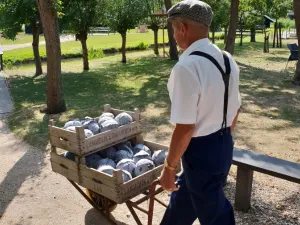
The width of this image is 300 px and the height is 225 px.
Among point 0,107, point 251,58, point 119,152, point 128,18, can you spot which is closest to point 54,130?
point 119,152

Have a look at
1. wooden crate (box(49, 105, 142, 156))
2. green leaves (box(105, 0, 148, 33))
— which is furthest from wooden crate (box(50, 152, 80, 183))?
green leaves (box(105, 0, 148, 33))

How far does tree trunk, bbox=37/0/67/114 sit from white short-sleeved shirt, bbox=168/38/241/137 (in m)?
6.25

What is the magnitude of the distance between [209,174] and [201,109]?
469mm

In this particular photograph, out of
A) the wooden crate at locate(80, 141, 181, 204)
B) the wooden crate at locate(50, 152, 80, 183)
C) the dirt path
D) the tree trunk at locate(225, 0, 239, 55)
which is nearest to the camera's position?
the wooden crate at locate(80, 141, 181, 204)

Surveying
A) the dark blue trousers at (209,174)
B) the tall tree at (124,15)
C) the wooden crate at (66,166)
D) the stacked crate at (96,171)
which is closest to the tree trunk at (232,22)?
the tall tree at (124,15)

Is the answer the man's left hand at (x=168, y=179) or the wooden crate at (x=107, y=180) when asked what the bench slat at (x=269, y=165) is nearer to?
the wooden crate at (x=107, y=180)

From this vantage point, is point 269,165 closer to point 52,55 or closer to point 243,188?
point 243,188

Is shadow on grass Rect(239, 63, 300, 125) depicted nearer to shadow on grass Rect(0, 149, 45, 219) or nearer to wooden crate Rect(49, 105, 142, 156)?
wooden crate Rect(49, 105, 142, 156)

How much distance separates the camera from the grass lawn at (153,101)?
680cm

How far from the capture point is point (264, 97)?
9.84 m

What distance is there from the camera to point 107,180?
3.33m

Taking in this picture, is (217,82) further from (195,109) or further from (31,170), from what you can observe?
(31,170)

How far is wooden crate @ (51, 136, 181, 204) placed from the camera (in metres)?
3.26

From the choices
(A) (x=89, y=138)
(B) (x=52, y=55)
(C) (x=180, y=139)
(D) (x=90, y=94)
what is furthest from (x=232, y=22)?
(C) (x=180, y=139)
